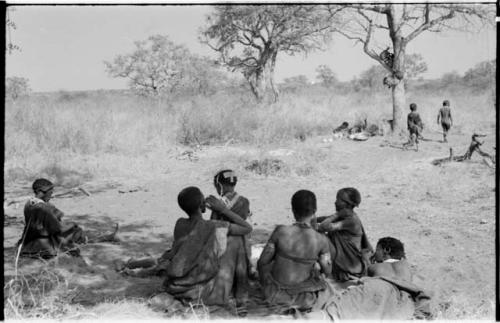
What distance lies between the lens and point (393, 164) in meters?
9.38

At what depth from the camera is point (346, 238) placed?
406cm

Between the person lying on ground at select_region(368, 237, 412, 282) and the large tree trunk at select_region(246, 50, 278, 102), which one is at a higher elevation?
the large tree trunk at select_region(246, 50, 278, 102)

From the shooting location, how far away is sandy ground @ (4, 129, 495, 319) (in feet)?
14.2

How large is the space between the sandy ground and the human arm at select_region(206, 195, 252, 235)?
797mm

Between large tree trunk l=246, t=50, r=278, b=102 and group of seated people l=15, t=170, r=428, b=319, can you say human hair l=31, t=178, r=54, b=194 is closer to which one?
group of seated people l=15, t=170, r=428, b=319

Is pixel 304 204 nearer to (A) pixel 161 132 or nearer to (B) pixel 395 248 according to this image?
(B) pixel 395 248

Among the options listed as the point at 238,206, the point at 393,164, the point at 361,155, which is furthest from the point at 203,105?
the point at 238,206

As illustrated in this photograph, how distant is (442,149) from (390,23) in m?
3.59

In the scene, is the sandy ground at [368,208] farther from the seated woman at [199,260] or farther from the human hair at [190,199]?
the human hair at [190,199]

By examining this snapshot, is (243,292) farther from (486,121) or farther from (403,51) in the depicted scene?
(486,121)

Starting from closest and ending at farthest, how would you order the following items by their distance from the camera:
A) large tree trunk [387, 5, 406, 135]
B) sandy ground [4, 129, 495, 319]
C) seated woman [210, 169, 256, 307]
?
seated woman [210, 169, 256, 307]
sandy ground [4, 129, 495, 319]
large tree trunk [387, 5, 406, 135]

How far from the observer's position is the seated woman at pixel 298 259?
11.1ft

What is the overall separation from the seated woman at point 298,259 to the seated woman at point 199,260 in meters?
0.32

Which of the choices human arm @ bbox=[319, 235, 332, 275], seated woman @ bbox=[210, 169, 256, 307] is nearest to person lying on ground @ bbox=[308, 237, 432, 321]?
human arm @ bbox=[319, 235, 332, 275]
